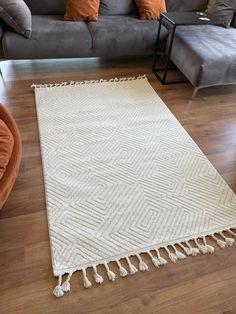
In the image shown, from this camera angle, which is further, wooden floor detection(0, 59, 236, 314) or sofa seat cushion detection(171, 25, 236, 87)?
sofa seat cushion detection(171, 25, 236, 87)

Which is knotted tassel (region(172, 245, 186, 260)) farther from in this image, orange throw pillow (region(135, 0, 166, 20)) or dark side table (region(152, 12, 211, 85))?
orange throw pillow (region(135, 0, 166, 20))

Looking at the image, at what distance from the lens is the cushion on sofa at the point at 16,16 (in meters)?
2.16

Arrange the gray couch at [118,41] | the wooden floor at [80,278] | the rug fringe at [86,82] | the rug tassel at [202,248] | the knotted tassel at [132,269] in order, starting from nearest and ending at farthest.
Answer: the wooden floor at [80,278]
the knotted tassel at [132,269]
the rug tassel at [202,248]
the gray couch at [118,41]
the rug fringe at [86,82]

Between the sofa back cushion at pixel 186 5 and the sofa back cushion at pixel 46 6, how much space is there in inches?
46.8

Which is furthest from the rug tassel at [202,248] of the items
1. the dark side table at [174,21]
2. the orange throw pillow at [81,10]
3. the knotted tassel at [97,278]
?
the orange throw pillow at [81,10]

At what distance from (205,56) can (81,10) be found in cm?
128

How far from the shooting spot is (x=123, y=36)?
8.27ft

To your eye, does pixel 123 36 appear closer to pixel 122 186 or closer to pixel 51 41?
pixel 51 41

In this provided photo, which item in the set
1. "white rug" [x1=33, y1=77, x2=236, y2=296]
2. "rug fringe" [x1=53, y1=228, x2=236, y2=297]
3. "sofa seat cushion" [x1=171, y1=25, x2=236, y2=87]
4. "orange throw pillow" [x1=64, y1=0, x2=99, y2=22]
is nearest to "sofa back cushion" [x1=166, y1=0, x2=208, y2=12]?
"sofa seat cushion" [x1=171, y1=25, x2=236, y2=87]

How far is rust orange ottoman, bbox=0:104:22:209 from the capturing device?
4.17 feet

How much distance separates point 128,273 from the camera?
4.10 ft

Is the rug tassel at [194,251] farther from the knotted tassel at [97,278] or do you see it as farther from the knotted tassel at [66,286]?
the knotted tassel at [66,286]

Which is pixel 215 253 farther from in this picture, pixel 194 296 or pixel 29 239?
pixel 29 239

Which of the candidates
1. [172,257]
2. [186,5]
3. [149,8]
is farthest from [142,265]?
[186,5]
